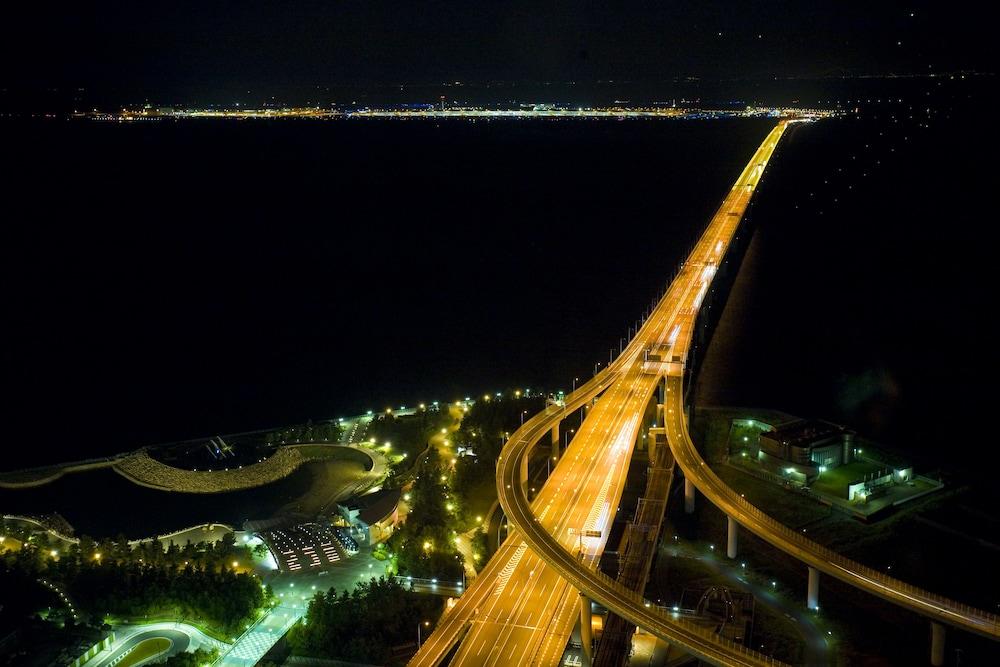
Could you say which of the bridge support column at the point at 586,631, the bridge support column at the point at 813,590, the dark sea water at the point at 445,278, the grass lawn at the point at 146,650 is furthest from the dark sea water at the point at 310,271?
the bridge support column at the point at 586,631

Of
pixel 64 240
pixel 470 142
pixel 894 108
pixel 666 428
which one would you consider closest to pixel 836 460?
pixel 666 428

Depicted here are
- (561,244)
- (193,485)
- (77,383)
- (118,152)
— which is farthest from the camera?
(118,152)

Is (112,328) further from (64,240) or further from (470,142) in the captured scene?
(470,142)

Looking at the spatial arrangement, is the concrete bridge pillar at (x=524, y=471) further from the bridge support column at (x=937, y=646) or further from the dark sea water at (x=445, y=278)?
the dark sea water at (x=445, y=278)

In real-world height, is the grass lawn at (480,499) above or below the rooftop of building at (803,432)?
below

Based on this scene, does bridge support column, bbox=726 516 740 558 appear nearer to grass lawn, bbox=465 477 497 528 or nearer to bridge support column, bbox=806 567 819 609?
bridge support column, bbox=806 567 819 609

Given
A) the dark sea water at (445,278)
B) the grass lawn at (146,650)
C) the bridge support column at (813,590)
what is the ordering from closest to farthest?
the grass lawn at (146,650), the bridge support column at (813,590), the dark sea water at (445,278)
